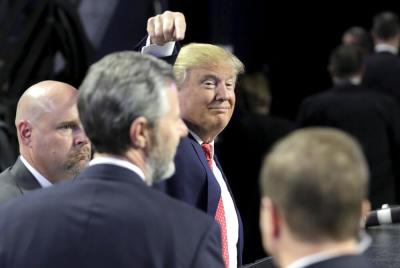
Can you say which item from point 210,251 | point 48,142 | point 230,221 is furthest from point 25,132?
point 210,251

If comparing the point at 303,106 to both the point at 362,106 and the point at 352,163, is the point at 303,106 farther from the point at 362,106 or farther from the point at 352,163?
the point at 352,163

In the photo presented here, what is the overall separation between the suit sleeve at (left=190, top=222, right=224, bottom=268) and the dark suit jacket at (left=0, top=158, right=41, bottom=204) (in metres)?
1.09

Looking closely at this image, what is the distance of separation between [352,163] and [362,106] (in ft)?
15.1

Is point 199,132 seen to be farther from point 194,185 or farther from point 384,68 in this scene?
point 384,68

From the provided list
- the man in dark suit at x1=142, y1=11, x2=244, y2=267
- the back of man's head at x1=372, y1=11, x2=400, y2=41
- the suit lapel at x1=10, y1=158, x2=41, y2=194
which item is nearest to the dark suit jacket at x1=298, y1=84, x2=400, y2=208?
the back of man's head at x1=372, y1=11, x2=400, y2=41

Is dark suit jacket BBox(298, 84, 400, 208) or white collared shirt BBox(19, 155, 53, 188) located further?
dark suit jacket BBox(298, 84, 400, 208)

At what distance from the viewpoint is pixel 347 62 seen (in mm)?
6586

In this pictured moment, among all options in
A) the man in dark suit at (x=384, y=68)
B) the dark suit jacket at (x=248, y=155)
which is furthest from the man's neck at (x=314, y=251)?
the man in dark suit at (x=384, y=68)

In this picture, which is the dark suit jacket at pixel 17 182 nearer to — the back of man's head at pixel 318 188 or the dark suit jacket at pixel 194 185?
the dark suit jacket at pixel 194 185

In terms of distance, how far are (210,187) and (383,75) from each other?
4.00m

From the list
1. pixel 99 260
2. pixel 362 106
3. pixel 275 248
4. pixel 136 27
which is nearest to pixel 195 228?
pixel 99 260

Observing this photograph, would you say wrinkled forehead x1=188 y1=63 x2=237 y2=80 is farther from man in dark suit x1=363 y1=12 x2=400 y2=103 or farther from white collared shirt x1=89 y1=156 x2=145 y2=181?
man in dark suit x1=363 y1=12 x2=400 y2=103

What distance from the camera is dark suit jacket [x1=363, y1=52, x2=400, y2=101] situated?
7.14 metres

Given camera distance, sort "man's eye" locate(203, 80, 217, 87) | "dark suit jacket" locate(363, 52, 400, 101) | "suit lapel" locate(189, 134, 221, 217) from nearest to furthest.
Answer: "suit lapel" locate(189, 134, 221, 217), "man's eye" locate(203, 80, 217, 87), "dark suit jacket" locate(363, 52, 400, 101)
